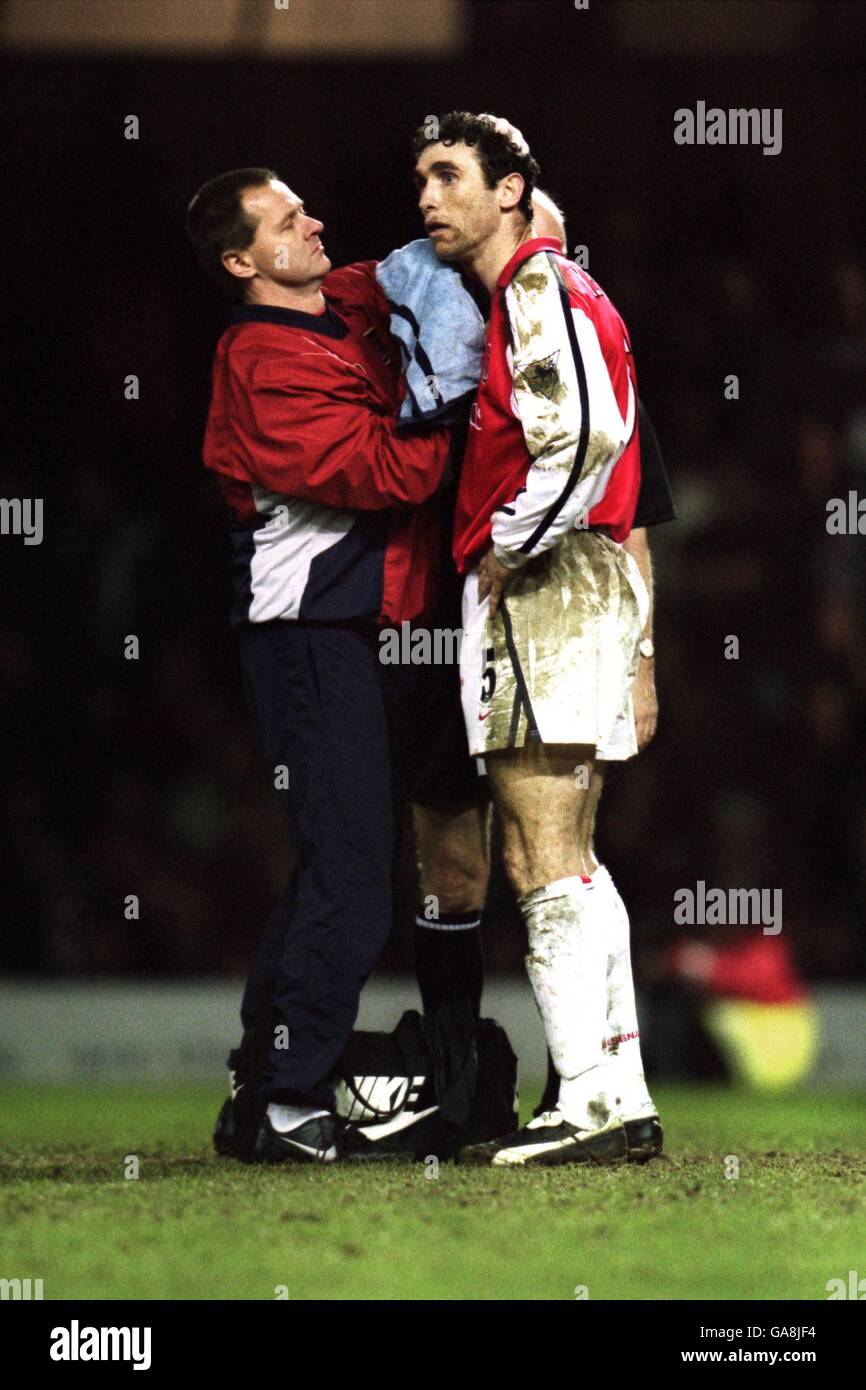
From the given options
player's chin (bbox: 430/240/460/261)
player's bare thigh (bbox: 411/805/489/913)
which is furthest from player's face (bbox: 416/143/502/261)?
player's bare thigh (bbox: 411/805/489/913)

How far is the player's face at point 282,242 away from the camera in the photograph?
4.81 m

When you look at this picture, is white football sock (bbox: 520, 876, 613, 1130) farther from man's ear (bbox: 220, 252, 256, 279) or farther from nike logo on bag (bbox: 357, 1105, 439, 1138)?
man's ear (bbox: 220, 252, 256, 279)

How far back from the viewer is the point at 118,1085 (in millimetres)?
8344

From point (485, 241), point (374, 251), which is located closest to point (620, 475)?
point (485, 241)

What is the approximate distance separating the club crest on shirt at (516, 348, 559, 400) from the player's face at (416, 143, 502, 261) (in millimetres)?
425

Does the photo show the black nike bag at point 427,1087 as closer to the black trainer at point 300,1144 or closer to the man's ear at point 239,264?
the black trainer at point 300,1144

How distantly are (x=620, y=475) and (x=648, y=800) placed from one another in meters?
4.89

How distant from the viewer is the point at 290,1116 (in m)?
4.60

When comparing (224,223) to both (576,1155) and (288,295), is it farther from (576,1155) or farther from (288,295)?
(576,1155)

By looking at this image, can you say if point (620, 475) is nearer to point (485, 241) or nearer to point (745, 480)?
point (485, 241)

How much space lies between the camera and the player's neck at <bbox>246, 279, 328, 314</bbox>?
4855 millimetres

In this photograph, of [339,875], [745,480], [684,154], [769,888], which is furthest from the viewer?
[684,154]

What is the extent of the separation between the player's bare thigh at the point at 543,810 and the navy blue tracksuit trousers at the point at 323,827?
0.32 meters

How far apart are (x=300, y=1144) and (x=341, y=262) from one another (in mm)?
5758
